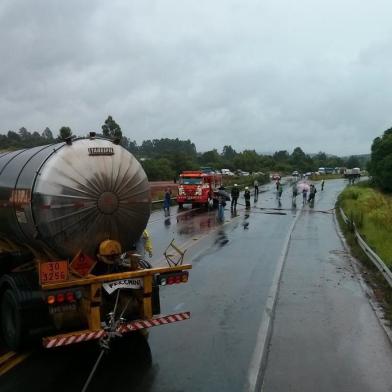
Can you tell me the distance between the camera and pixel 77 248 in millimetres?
6777

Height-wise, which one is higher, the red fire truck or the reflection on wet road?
the red fire truck

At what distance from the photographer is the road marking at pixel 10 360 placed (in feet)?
21.8

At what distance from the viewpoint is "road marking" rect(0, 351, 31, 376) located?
665 centimetres

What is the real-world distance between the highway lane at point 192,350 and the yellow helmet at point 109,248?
62.3 inches

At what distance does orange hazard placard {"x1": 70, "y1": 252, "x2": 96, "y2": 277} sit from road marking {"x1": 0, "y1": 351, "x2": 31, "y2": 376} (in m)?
1.61

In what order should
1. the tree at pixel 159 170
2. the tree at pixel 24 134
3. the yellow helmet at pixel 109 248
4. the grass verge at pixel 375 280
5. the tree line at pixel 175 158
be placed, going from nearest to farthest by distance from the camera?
the yellow helmet at pixel 109 248 → the grass verge at pixel 375 280 → the tree line at pixel 175 158 → the tree at pixel 159 170 → the tree at pixel 24 134

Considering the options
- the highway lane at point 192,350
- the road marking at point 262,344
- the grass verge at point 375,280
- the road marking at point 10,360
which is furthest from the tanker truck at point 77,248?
the grass verge at point 375,280

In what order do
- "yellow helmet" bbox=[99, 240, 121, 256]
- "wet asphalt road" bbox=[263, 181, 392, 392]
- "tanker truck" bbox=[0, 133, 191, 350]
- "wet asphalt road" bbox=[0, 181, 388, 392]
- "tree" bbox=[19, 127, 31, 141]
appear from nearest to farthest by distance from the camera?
"wet asphalt road" bbox=[0, 181, 388, 392], "wet asphalt road" bbox=[263, 181, 392, 392], "tanker truck" bbox=[0, 133, 191, 350], "yellow helmet" bbox=[99, 240, 121, 256], "tree" bbox=[19, 127, 31, 141]

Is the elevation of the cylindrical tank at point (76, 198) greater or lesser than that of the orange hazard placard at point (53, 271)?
greater

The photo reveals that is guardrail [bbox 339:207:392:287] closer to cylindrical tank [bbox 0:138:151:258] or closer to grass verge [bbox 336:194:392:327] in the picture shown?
grass verge [bbox 336:194:392:327]

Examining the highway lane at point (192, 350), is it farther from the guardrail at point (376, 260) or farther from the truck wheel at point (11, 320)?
the guardrail at point (376, 260)

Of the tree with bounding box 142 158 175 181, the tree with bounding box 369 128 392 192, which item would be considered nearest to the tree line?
the tree with bounding box 142 158 175 181

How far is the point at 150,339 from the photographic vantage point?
7.76 metres

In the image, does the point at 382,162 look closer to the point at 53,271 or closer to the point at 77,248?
the point at 77,248
